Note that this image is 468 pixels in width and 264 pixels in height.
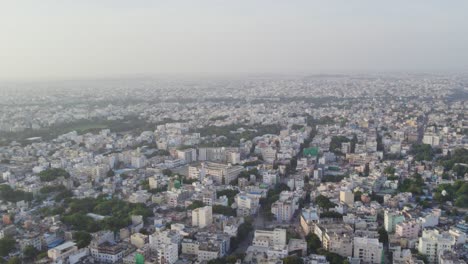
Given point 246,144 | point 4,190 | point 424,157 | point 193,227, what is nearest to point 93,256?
point 193,227

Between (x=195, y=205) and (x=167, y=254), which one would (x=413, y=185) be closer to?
(x=195, y=205)

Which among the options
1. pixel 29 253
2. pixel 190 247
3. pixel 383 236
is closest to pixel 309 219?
pixel 383 236

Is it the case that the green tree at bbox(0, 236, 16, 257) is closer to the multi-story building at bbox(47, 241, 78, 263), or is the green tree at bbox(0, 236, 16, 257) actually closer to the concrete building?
the multi-story building at bbox(47, 241, 78, 263)

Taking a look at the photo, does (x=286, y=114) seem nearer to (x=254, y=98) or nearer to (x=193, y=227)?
(x=254, y=98)

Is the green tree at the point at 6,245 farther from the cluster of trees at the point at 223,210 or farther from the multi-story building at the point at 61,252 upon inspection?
the cluster of trees at the point at 223,210

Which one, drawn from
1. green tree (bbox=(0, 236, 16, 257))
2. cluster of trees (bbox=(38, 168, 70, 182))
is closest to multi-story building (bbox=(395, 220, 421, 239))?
green tree (bbox=(0, 236, 16, 257))

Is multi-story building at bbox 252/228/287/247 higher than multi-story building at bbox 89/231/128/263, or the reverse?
multi-story building at bbox 252/228/287/247

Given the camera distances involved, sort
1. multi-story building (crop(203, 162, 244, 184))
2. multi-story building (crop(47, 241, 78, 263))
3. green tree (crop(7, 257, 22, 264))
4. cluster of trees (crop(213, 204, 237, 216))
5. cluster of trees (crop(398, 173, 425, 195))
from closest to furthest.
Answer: green tree (crop(7, 257, 22, 264)), multi-story building (crop(47, 241, 78, 263)), cluster of trees (crop(213, 204, 237, 216)), cluster of trees (crop(398, 173, 425, 195)), multi-story building (crop(203, 162, 244, 184))
